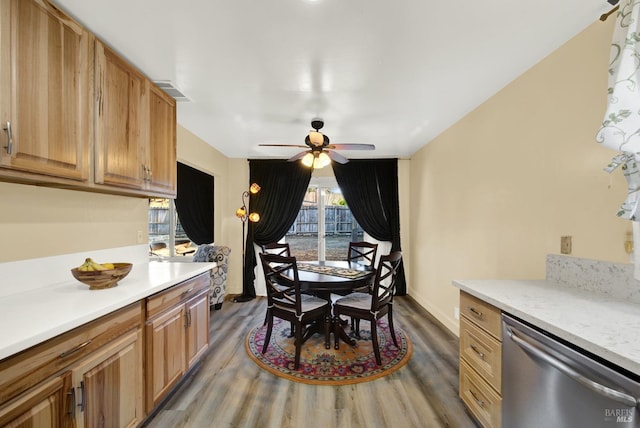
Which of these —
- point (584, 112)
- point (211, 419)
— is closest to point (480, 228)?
point (584, 112)

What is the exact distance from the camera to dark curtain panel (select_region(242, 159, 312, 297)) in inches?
176

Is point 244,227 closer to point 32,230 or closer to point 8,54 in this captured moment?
point 32,230

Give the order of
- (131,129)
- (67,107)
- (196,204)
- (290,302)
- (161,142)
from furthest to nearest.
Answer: (196,204), (290,302), (161,142), (131,129), (67,107)

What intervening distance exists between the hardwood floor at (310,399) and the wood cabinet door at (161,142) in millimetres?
1640

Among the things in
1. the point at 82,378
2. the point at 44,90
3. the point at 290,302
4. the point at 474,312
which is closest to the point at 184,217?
the point at 290,302

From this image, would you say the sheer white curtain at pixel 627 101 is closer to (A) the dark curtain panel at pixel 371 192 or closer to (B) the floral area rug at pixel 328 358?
(B) the floral area rug at pixel 328 358

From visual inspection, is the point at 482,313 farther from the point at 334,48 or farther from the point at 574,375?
the point at 334,48

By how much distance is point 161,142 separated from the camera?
217 cm

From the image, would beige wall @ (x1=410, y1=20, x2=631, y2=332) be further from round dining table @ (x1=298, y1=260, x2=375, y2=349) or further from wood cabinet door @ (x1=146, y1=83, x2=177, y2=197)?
wood cabinet door @ (x1=146, y1=83, x2=177, y2=197)

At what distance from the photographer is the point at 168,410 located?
1824 millimetres

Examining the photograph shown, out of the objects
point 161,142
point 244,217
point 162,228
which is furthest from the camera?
point 244,217

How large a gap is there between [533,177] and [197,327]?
2905 mm

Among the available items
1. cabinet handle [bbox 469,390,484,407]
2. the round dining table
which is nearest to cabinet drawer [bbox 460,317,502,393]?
cabinet handle [bbox 469,390,484,407]

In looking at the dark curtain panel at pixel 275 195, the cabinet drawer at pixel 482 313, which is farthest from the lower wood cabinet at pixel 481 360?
the dark curtain panel at pixel 275 195
